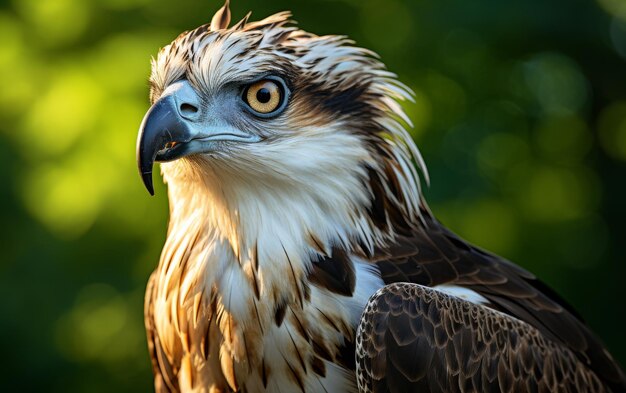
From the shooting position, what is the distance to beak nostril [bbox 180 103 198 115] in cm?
333

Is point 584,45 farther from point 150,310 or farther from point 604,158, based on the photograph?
point 150,310

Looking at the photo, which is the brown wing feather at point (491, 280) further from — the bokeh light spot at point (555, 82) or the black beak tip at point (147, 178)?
the bokeh light spot at point (555, 82)

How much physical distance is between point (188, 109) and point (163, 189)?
2299mm

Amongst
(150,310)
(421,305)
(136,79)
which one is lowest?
(150,310)

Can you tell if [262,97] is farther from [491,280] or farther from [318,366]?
[491,280]

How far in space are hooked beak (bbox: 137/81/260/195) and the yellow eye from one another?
0.36ft

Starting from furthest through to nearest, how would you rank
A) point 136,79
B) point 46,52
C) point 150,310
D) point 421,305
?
point 46,52, point 136,79, point 150,310, point 421,305

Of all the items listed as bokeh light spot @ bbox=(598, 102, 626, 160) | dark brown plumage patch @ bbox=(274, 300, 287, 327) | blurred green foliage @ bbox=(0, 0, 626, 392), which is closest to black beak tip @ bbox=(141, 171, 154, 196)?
dark brown plumage patch @ bbox=(274, 300, 287, 327)

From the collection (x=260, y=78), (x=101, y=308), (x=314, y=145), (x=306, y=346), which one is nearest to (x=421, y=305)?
(x=306, y=346)

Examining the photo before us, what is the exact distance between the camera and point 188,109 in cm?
336

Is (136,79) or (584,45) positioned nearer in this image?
(136,79)

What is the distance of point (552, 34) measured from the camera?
20.0 feet

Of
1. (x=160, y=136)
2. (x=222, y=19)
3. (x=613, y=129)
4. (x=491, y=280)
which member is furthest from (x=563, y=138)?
(x=160, y=136)

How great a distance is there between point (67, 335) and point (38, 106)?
151cm
